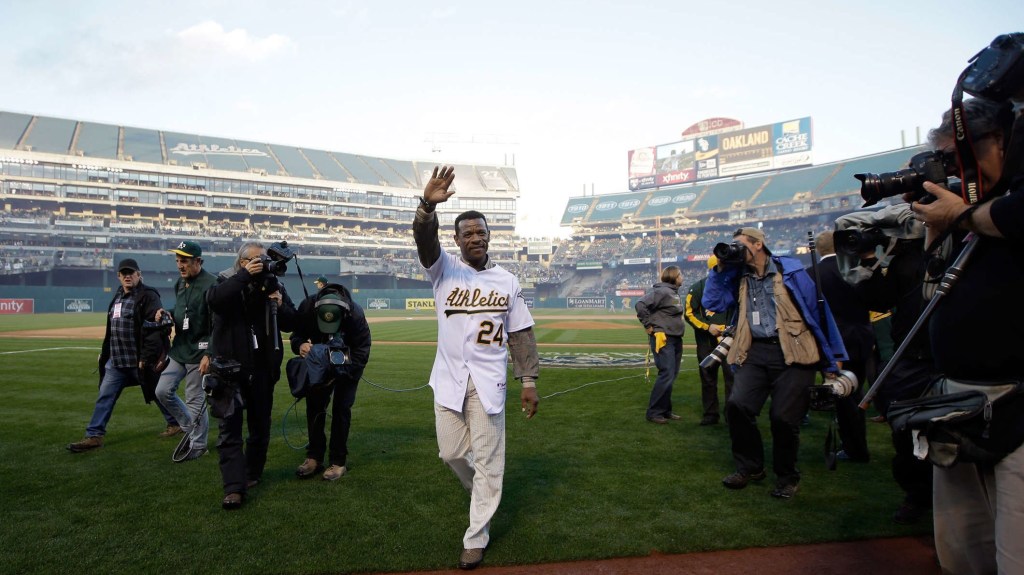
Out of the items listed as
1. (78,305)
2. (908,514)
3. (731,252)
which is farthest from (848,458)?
(78,305)

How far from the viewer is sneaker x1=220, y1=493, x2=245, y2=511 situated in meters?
4.75

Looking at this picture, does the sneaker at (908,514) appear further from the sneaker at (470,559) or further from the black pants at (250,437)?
the black pants at (250,437)

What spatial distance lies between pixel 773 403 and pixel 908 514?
111cm

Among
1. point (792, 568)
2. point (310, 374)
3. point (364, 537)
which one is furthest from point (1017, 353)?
point (310, 374)

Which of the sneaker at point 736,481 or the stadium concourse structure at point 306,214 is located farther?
the stadium concourse structure at point 306,214

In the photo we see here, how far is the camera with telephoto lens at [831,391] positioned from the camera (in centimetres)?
404

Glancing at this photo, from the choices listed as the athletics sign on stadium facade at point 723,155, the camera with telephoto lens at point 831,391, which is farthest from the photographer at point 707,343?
the athletics sign on stadium facade at point 723,155

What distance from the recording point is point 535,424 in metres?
7.93

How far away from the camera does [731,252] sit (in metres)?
4.90

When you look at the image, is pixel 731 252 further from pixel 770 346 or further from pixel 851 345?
pixel 851 345

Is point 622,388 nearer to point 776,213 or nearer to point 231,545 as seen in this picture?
point 231,545

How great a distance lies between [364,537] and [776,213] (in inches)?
2667

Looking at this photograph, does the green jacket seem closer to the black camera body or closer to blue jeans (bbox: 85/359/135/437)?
blue jeans (bbox: 85/359/135/437)

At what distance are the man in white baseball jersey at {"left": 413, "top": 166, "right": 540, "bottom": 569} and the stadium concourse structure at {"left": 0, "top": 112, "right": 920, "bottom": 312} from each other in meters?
52.4
